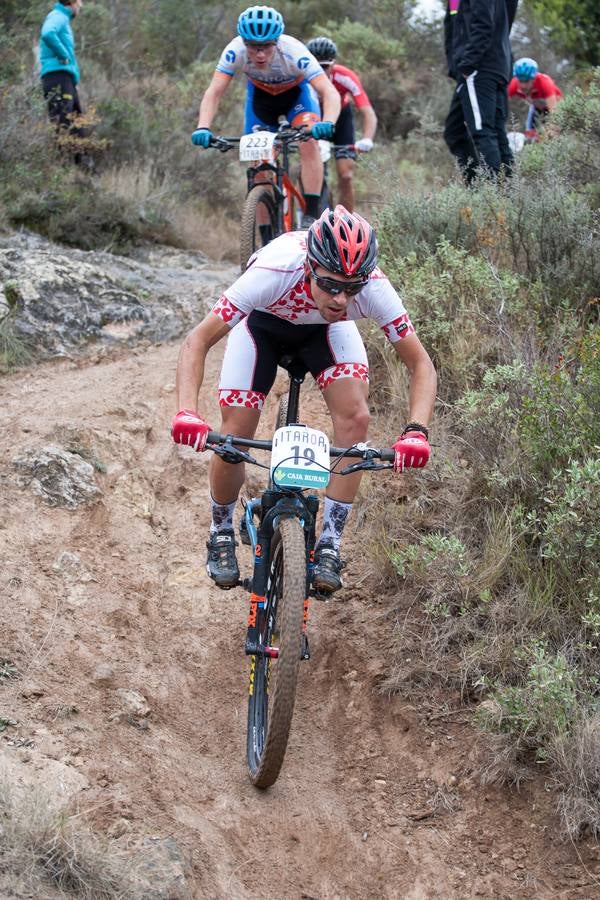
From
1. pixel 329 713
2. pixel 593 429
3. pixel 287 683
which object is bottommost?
pixel 329 713

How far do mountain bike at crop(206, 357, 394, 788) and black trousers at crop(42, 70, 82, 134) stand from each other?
7.14 meters

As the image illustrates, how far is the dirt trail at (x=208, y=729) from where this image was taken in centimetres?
327

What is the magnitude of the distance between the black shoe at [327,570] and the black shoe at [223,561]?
413 millimetres

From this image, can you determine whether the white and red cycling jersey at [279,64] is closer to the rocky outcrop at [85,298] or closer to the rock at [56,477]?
the rocky outcrop at [85,298]

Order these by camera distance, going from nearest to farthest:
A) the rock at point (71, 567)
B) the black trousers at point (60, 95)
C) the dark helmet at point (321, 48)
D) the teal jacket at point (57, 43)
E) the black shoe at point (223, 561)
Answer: the black shoe at point (223, 561) < the rock at point (71, 567) < the dark helmet at point (321, 48) < the teal jacket at point (57, 43) < the black trousers at point (60, 95)

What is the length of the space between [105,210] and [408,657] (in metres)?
6.58

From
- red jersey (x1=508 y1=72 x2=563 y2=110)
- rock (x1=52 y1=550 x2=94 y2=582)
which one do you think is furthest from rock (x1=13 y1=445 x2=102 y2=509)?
red jersey (x1=508 y1=72 x2=563 y2=110)

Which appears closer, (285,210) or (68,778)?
(68,778)

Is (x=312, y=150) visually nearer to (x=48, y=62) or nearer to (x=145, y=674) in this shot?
(x=48, y=62)

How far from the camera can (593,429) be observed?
439cm

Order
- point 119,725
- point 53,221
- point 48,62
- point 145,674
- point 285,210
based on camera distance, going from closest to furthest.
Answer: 1. point 119,725
2. point 145,674
3. point 285,210
4. point 53,221
5. point 48,62

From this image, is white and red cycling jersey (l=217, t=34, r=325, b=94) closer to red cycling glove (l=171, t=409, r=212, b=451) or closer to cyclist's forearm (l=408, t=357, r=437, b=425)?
cyclist's forearm (l=408, t=357, r=437, b=425)

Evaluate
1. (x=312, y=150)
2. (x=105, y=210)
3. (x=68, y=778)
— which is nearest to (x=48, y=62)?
(x=105, y=210)

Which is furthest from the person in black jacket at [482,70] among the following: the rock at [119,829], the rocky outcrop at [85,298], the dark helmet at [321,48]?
the rock at [119,829]
